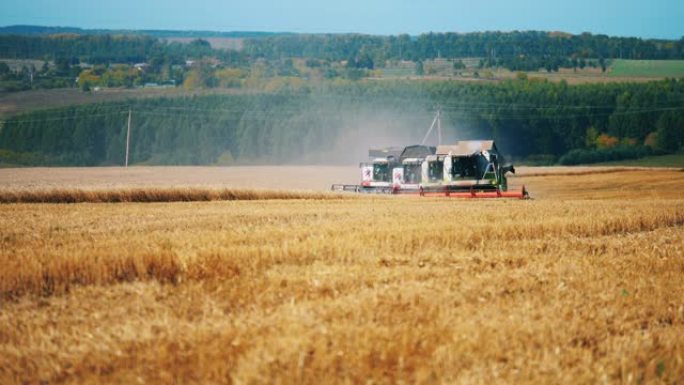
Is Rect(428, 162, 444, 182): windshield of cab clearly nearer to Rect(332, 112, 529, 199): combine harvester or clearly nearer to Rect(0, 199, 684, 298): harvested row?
Rect(332, 112, 529, 199): combine harvester

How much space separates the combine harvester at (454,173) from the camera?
1736 inches

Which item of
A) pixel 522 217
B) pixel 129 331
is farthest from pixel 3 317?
pixel 522 217

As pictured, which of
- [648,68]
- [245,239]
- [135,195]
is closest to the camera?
[245,239]

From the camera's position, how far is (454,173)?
44875 millimetres

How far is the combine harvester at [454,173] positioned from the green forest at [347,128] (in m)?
61.7

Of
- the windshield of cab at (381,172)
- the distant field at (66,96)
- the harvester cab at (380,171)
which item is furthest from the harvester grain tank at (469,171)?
the distant field at (66,96)

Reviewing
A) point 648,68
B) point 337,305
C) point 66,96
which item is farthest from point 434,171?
point 648,68

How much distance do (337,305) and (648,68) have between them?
165 metres

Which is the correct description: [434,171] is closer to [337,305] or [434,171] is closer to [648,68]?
[337,305]

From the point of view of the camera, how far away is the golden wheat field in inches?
313

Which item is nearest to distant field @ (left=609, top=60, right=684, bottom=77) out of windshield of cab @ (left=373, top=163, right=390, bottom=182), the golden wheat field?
windshield of cab @ (left=373, top=163, right=390, bottom=182)

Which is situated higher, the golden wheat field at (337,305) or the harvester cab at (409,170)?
the golden wheat field at (337,305)

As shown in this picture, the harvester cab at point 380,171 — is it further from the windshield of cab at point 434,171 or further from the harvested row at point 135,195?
the harvested row at point 135,195

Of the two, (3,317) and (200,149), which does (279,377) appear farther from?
(200,149)
